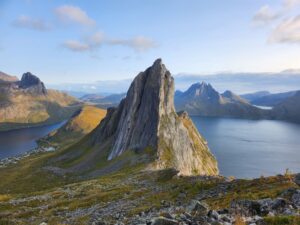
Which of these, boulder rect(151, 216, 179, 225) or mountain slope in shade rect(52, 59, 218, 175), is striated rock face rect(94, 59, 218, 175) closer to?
mountain slope in shade rect(52, 59, 218, 175)

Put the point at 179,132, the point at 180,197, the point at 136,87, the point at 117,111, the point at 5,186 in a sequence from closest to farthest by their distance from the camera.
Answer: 1. the point at 180,197
2. the point at 5,186
3. the point at 179,132
4. the point at 136,87
5. the point at 117,111

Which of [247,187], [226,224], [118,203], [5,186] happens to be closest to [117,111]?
[5,186]

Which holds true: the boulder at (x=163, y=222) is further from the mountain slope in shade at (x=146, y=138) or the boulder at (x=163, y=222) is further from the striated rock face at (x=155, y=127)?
the striated rock face at (x=155, y=127)

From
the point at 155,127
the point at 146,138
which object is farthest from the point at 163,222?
A: the point at 155,127

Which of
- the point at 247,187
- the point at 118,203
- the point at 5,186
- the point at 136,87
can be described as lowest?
the point at 5,186

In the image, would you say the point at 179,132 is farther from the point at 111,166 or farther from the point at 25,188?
the point at 25,188

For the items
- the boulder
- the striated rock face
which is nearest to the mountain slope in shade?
the striated rock face

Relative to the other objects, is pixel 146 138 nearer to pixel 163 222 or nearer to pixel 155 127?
pixel 155 127

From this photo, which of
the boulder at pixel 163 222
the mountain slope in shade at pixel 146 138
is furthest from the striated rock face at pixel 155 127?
the boulder at pixel 163 222
